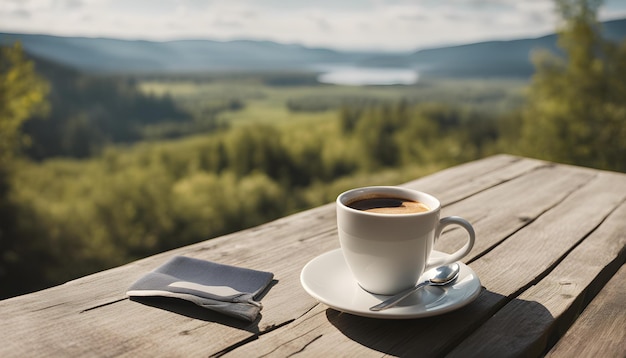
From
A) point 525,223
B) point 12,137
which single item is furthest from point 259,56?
point 525,223

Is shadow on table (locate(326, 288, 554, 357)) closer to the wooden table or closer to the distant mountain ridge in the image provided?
the wooden table

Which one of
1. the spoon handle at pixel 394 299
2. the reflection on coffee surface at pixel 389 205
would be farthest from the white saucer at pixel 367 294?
the reflection on coffee surface at pixel 389 205

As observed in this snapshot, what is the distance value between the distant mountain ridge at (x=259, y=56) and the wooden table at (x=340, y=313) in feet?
20.6

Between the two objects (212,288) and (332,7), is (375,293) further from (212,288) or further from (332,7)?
(332,7)

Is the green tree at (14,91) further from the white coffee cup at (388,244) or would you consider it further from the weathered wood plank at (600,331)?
the weathered wood plank at (600,331)

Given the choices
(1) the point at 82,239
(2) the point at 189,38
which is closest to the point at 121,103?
(2) the point at 189,38

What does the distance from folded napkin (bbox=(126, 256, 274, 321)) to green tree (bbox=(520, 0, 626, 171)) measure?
6228mm

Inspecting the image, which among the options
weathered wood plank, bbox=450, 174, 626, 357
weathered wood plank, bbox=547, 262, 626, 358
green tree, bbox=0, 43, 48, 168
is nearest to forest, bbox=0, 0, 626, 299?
green tree, bbox=0, 43, 48, 168

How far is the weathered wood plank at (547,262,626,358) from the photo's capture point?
753 millimetres

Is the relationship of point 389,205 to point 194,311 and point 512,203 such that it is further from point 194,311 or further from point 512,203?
point 512,203

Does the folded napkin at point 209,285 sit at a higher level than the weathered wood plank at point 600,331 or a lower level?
higher

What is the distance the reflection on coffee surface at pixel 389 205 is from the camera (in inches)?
34.8

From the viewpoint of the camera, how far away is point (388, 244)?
0.82 m

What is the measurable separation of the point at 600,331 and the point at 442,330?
0.78ft
